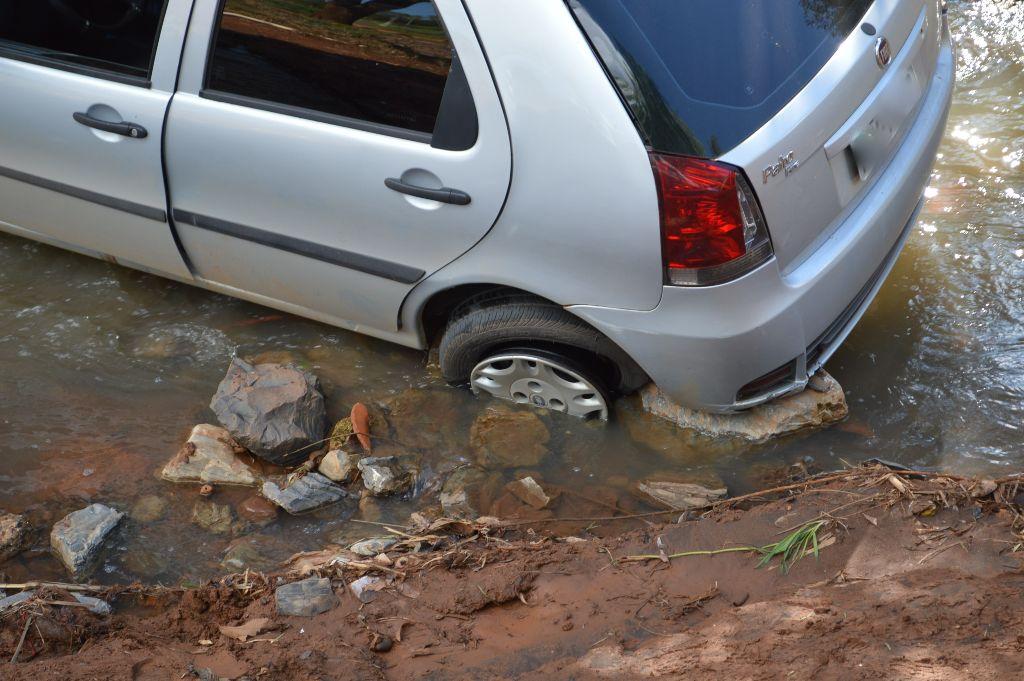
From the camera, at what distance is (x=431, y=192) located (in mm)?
2736

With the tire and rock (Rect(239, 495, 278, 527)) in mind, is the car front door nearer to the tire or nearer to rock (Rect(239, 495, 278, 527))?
rock (Rect(239, 495, 278, 527))

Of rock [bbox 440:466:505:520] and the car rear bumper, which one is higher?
the car rear bumper

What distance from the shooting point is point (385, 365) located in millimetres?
3732

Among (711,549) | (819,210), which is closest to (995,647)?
(711,549)

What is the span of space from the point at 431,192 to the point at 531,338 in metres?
0.60

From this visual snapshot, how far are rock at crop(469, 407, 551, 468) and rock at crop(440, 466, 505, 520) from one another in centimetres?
6

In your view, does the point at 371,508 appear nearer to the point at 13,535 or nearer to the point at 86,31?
the point at 13,535

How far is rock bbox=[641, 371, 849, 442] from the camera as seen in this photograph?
310cm

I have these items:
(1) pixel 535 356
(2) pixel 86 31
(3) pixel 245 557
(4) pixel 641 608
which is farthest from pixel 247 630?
(2) pixel 86 31

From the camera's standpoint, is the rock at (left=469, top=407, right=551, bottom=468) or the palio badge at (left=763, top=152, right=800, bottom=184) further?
the rock at (left=469, top=407, right=551, bottom=468)

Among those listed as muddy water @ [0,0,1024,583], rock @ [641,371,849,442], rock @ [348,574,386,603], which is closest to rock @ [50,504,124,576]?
muddy water @ [0,0,1024,583]

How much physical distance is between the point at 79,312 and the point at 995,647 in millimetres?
3840

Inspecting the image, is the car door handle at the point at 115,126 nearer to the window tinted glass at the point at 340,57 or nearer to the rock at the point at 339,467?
the window tinted glass at the point at 340,57

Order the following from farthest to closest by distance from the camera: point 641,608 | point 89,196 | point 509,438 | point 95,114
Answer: point 89,196 → point 509,438 → point 95,114 → point 641,608
